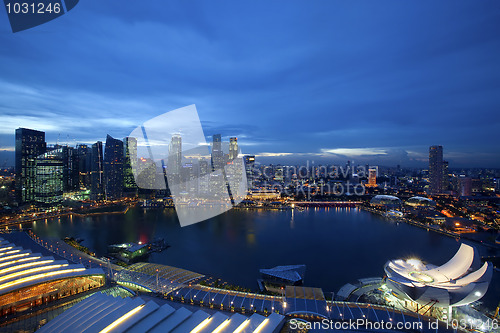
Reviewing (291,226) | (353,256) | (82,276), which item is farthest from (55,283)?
(291,226)

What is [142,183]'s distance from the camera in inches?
597

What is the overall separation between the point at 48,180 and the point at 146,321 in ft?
38.1

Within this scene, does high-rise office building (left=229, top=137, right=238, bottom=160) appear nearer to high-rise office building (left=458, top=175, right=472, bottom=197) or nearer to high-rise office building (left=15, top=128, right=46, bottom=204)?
high-rise office building (left=15, top=128, right=46, bottom=204)

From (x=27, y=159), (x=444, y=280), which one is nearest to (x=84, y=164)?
(x=27, y=159)

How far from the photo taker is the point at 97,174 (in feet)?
42.4

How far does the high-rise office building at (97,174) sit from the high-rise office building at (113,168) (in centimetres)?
24

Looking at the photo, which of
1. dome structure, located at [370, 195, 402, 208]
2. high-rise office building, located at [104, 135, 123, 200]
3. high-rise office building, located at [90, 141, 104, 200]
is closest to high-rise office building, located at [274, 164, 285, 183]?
dome structure, located at [370, 195, 402, 208]

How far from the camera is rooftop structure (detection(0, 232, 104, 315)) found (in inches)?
90.0

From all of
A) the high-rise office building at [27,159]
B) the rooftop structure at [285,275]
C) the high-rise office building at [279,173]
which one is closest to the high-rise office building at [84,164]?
the high-rise office building at [27,159]

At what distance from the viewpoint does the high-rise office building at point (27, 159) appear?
10.6m

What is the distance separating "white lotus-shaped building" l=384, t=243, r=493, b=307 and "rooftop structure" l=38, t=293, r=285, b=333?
1.65 m

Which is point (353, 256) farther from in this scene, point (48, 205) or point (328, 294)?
point (48, 205)

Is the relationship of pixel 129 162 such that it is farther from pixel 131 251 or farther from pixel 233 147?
pixel 131 251

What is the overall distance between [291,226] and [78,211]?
307 inches
